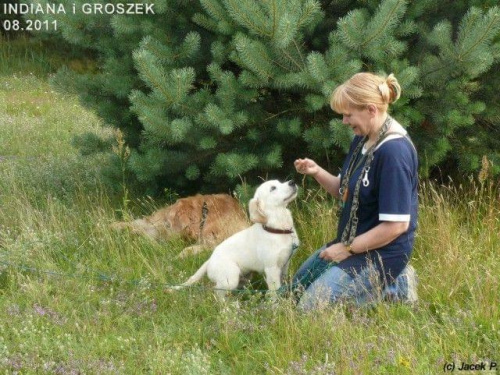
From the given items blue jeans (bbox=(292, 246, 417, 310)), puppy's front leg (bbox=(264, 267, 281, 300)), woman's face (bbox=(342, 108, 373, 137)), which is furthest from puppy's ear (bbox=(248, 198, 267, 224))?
woman's face (bbox=(342, 108, 373, 137))

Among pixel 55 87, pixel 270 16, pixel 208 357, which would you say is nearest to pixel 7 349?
pixel 208 357

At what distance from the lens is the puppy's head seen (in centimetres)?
430

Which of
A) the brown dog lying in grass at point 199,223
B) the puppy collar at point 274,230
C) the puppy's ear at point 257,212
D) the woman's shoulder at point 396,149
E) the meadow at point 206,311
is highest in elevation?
the woman's shoulder at point 396,149

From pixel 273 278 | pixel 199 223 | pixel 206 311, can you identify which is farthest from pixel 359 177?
pixel 199 223

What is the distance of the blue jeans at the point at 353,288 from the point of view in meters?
3.96

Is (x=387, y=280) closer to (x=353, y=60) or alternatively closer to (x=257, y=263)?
(x=257, y=263)

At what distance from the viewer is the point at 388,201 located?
383 centimetres

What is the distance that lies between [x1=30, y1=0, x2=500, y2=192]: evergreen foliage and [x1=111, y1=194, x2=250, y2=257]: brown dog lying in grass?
31 cm

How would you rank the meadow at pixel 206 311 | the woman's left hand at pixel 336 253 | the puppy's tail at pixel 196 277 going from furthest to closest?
the puppy's tail at pixel 196 277
the woman's left hand at pixel 336 253
the meadow at pixel 206 311

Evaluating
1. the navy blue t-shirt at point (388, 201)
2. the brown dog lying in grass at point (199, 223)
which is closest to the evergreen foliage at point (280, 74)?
the brown dog lying in grass at point (199, 223)

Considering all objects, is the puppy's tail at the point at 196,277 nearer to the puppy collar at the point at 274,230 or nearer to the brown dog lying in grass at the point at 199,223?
the puppy collar at the point at 274,230

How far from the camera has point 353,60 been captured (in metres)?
4.87

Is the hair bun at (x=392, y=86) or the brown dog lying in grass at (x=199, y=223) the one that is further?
the brown dog lying in grass at (x=199, y=223)

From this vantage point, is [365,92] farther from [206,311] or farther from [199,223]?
[199,223]
